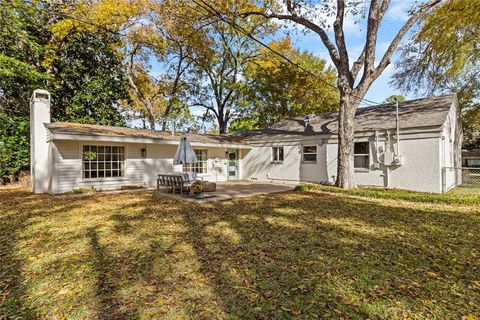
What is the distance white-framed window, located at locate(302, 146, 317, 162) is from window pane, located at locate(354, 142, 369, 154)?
6.89ft

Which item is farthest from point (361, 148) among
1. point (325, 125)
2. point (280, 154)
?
point (280, 154)

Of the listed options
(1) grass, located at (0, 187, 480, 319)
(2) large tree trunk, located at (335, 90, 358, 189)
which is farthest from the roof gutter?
(2) large tree trunk, located at (335, 90, 358, 189)

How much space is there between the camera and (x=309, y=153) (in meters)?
14.5

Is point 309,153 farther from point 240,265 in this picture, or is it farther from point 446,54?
point 240,265

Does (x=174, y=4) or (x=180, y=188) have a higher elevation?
(x=174, y=4)

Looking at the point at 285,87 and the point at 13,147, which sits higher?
the point at 285,87

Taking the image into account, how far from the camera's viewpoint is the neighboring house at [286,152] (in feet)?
35.6

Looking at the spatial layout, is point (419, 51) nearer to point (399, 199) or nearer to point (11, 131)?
point (399, 199)

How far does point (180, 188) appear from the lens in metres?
10.4

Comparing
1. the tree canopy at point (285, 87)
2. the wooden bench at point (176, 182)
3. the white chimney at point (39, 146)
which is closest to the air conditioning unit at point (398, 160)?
the wooden bench at point (176, 182)

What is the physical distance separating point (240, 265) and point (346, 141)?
9359mm

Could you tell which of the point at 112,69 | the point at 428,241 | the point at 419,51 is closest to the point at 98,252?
the point at 428,241

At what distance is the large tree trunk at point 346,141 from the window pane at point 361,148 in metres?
1.62

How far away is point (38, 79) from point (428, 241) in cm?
1972
